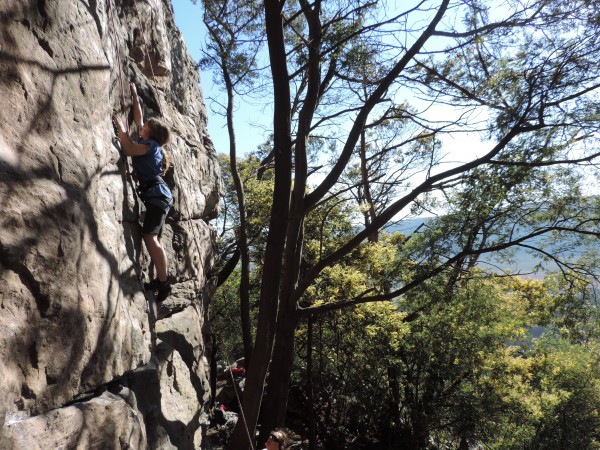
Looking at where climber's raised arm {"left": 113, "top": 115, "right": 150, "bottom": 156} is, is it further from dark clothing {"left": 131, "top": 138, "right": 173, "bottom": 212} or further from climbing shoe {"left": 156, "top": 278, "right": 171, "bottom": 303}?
climbing shoe {"left": 156, "top": 278, "right": 171, "bottom": 303}

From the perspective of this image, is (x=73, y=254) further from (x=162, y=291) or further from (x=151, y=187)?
(x=162, y=291)

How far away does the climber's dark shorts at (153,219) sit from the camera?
4367 mm

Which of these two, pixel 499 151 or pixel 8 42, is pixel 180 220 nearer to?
pixel 8 42

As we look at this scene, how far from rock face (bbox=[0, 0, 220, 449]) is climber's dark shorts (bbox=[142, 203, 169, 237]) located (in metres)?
0.10

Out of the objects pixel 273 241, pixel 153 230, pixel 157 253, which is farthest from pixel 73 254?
pixel 273 241

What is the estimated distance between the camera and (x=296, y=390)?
38.8 feet

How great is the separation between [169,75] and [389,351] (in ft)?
22.8

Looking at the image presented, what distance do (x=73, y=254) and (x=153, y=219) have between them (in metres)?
1.54

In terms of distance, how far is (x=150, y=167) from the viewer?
445 cm

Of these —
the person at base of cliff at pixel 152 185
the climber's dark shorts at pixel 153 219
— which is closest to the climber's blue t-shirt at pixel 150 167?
the person at base of cliff at pixel 152 185

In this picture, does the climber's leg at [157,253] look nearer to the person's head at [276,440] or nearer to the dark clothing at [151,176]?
the dark clothing at [151,176]

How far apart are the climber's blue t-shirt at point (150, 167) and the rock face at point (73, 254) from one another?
22 centimetres

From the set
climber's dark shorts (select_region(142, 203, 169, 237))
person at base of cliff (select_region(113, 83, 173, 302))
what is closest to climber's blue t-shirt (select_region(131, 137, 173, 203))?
person at base of cliff (select_region(113, 83, 173, 302))

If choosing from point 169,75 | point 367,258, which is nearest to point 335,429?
point 367,258
